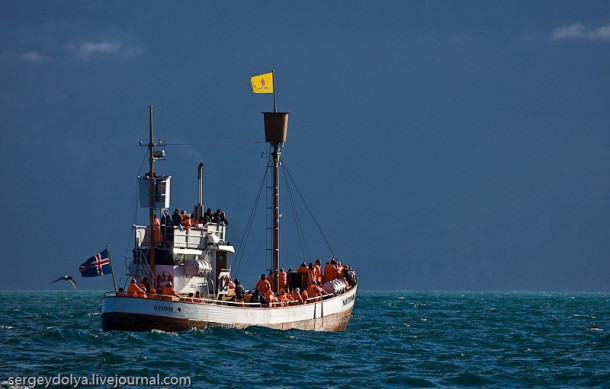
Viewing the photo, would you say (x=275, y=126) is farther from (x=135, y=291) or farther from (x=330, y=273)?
(x=135, y=291)

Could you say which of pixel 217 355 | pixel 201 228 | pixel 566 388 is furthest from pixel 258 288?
pixel 566 388

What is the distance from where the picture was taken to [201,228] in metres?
55.9

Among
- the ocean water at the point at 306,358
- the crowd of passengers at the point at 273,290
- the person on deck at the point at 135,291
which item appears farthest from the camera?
the crowd of passengers at the point at 273,290

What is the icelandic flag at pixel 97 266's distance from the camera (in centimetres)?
4944

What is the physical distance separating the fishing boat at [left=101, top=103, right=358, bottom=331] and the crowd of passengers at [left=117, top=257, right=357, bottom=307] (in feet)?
0.27

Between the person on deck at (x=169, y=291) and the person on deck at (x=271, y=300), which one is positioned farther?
the person on deck at (x=271, y=300)

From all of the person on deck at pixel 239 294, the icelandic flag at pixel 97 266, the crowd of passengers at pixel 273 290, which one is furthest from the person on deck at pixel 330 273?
the icelandic flag at pixel 97 266

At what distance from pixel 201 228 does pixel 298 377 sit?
1711 centimetres

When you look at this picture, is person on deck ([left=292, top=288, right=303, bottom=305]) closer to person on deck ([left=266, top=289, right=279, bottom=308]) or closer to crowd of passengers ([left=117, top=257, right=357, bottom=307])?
crowd of passengers ([left=117, top=257, right=357, bottom=307])

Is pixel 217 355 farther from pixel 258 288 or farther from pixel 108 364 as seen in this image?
pixel 258 288

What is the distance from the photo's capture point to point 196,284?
55688 mm

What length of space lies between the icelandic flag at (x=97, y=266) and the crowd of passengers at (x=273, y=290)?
1262mm

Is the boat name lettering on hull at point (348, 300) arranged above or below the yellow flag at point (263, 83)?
below

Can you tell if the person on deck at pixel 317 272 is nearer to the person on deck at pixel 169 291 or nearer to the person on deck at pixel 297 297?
the person on deck at pixel 297 297
